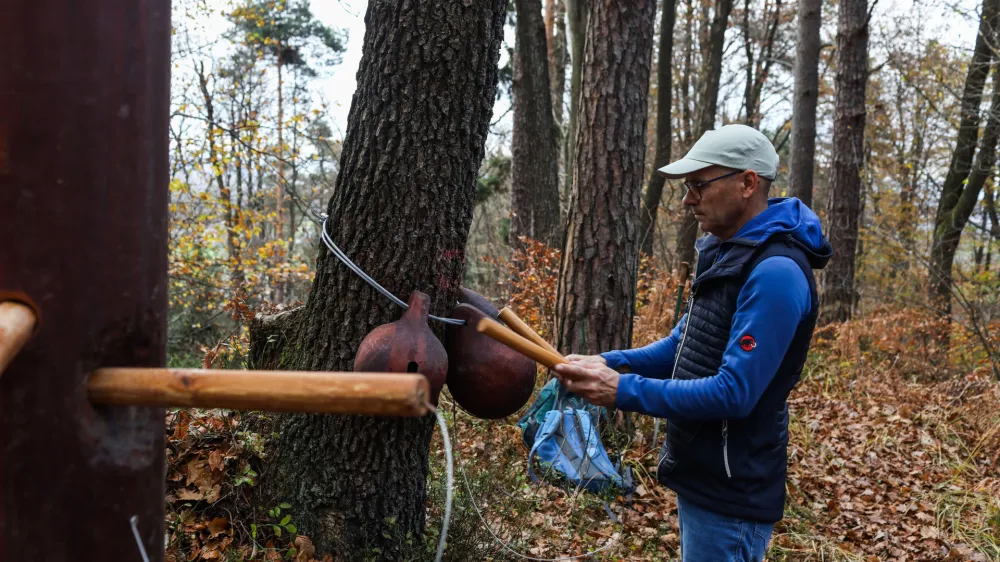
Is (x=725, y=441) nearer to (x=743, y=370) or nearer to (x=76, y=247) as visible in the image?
(x=743, y=370)

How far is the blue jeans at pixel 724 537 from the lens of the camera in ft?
7.62

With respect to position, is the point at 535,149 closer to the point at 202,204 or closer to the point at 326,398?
the point at 202,204

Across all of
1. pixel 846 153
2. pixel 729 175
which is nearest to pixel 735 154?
pixel 729 175

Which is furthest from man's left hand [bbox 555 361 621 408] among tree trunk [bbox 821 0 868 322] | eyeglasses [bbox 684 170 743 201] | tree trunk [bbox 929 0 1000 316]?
tree trunk [bbox 929 0 1000 316]

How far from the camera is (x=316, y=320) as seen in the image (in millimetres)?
3023

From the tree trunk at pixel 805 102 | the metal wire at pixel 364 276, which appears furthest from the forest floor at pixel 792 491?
the tree trunk at pixel 805 102

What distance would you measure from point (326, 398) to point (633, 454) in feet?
15.7

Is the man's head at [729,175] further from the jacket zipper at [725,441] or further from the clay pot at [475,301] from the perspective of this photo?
the clay pot at [475,301]

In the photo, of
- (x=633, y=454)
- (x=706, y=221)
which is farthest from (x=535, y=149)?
(x=706, y=221)

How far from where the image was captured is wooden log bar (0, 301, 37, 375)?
0.89 m

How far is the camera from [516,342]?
2191 millimetres

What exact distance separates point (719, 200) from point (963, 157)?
11940 millimetres

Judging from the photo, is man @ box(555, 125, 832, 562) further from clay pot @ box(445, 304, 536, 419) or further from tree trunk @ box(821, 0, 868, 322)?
tree trunk @ box(821, 0, 868, 322)

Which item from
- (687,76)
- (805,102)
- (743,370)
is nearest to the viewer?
(743,370)
